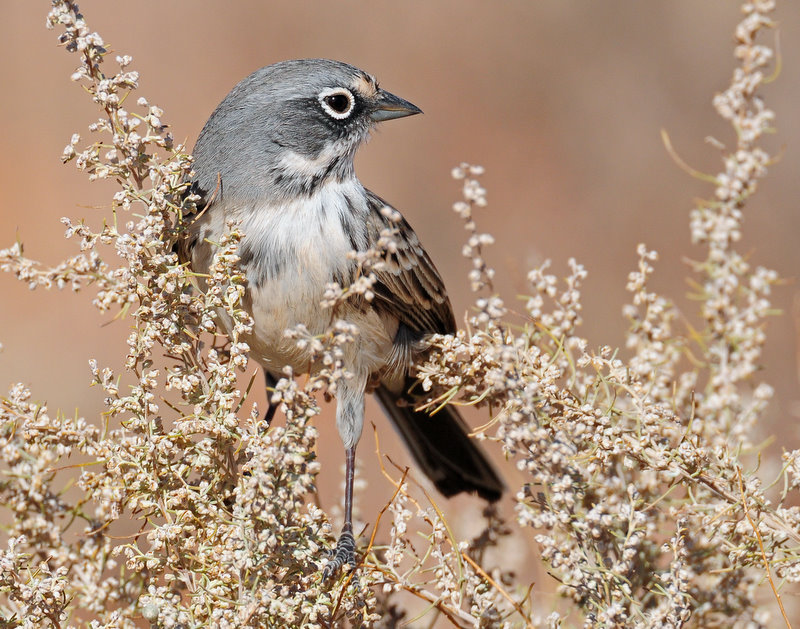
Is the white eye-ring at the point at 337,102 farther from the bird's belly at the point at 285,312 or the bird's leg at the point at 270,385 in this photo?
the bird's leg at the point at 270,385

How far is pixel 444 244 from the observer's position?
7047mm

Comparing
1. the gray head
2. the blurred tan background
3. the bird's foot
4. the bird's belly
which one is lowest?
the bird's foot

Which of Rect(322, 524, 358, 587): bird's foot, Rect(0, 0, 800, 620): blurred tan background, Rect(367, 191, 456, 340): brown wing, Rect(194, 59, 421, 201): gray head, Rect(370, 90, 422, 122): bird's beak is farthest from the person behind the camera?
Rect(0, 0, 800, 620): blurred tan background

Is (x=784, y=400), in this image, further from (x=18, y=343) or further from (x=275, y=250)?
(x=18, y=343)

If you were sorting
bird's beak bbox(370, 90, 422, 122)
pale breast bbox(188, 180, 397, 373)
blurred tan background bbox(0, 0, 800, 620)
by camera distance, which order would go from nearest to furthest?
1. pale breast bbox(188, 180, 397, 373)
2. bird's beak bbox(370, 90, 422, 122)
3. blurred tan background bbox(0, 0, 800, 620)

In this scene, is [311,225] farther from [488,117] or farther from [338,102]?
[488,117]

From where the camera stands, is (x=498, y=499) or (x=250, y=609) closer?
(x=250, y=609)

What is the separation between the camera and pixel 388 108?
3498 mm

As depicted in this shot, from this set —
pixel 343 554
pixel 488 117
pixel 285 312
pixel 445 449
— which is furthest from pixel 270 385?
pixel 488 117

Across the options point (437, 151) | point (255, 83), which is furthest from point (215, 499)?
point (437, 151)

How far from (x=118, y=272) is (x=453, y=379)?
0.90 meters

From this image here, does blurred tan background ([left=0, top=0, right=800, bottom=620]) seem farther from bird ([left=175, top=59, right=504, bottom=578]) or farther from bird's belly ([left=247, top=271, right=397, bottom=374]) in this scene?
bird's belly ([left=247, top=271, right=397, bottom=374])

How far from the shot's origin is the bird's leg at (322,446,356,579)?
7.75ft

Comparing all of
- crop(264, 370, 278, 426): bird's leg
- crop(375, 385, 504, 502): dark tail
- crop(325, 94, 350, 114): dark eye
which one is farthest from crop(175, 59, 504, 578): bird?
crop(264, 370, 278, 426): bird's leg
